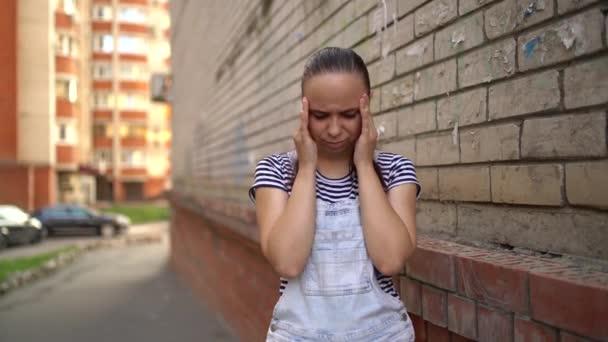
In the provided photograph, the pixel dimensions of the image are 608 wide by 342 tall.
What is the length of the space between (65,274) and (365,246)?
14.2 metres

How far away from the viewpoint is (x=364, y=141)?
5.08 ft

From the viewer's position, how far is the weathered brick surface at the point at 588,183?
5.20 feet

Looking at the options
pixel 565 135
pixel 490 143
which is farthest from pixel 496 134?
pixel 565 135

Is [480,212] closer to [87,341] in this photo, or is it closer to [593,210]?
[593,210]

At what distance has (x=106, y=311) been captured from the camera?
9.11m

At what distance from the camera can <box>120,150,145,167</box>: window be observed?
44.7 m

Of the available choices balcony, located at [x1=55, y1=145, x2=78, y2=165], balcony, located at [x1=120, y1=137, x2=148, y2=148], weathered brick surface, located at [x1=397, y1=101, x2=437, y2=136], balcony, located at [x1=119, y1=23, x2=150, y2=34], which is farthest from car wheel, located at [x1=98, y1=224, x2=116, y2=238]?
balcony, located at [x1=119, y1=23, x2=150, y2=34]

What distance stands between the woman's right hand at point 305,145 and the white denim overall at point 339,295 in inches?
4.9

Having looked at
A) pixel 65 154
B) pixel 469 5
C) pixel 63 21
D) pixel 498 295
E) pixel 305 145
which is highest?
pixel 63 21

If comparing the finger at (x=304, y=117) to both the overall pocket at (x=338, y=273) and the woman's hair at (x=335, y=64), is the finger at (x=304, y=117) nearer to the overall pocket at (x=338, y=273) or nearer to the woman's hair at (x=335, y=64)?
the woman's hair at (x=335, y=64)

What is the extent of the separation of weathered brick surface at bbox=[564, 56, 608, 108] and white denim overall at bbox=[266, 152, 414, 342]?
77 centimetres

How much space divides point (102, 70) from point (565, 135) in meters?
46.8

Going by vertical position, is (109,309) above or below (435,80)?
below

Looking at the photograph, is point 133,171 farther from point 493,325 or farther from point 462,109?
point 493,325
